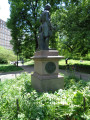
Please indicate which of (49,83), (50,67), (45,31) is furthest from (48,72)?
(45,31)

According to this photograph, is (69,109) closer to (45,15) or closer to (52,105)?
(52,105)

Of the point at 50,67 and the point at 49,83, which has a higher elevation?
the point at 50,67

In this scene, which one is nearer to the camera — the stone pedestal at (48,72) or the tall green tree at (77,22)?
the stone pedestal at (48,72)

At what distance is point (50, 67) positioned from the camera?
4949 millimetres

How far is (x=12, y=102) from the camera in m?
3.37

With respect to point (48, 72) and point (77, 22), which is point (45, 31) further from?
point (77, 22)

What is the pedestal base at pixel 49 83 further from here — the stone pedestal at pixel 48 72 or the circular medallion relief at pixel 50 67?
the circular medallion relief at pixel 50 67

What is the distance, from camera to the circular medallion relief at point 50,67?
490 centimetres

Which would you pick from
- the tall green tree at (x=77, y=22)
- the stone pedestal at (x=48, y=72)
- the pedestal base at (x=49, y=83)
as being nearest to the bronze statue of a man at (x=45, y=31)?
the stone pedestal at (x=48, y=72)

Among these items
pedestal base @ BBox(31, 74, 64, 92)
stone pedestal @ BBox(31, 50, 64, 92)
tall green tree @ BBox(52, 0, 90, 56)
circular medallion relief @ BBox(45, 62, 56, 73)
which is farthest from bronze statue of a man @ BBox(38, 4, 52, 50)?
tall green tree @ BBox(52, 0, 90, 56)

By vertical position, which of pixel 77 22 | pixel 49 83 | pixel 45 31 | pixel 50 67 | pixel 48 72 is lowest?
pixel 49 83

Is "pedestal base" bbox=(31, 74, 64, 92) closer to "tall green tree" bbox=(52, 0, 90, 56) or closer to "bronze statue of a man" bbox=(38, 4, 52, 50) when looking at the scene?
"bronze statue of a man" bbox=(38, 4, 52, 50)

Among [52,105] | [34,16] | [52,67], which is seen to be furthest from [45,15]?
[34,16]

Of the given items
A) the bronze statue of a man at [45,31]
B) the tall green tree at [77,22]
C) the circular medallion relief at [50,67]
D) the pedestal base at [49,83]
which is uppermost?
the tall green tree at [77,22]
